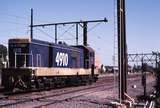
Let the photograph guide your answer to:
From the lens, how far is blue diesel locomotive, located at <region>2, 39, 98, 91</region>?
24938 mm

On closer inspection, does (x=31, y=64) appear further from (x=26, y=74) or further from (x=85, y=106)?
(x=85, y=106)

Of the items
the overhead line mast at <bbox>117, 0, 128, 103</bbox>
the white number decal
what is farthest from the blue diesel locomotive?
Result: the overhead line mast at <bbox>117, 0, 128, 103</bbox>

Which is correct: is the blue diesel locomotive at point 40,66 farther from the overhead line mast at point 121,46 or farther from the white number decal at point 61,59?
the overhead line mast at point 121,46

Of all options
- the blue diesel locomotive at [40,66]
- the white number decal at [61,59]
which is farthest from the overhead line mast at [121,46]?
the white number decal at [61,59]

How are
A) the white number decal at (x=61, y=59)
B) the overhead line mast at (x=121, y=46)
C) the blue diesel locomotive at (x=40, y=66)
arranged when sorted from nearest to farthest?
the overhead line mast at (x=121, y=46) < the blue diesel locomotive at (x=40, y=66) < the white number decal at (x=61, y=59)

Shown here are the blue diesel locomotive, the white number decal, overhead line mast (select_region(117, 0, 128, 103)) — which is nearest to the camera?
overhead line mast (select_region(117, 0, 128, 103))

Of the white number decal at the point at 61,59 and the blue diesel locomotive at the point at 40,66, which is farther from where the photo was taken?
the white number decal at the point at 61,59

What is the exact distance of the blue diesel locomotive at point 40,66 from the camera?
24.9 m

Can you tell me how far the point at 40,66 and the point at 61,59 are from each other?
4161mm

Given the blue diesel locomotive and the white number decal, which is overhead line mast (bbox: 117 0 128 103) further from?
the white number decal

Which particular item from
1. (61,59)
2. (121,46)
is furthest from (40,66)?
(121,46)

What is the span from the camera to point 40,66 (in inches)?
1053

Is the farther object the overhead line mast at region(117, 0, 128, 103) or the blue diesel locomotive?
the blue diesel locomotive

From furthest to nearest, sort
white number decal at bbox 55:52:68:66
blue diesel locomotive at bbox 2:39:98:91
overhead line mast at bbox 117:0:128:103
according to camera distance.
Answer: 1. white number decal at bbox 55:52:68:66
2. blue diesel locomotive at bbox 2:39:98:91
3. overhead line mast at bbox 117:0:128:103
